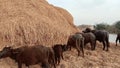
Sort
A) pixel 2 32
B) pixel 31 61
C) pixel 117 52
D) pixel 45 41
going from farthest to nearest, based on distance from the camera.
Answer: pixel 117 52 < pixel 45 41 < pixel 2 32 < pixel 31 61

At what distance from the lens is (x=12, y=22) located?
45.8ft

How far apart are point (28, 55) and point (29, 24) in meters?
2.48

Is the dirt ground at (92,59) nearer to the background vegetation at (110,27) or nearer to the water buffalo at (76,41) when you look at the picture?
the water buffalo at (76,41)

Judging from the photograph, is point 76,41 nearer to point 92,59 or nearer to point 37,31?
point 92,59

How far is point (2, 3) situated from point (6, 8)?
1.25 feet

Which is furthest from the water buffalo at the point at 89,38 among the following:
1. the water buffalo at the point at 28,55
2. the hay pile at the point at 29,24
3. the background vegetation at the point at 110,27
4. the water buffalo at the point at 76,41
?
the background vegetation at the point at 110,27

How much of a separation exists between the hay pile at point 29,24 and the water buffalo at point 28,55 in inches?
39.3

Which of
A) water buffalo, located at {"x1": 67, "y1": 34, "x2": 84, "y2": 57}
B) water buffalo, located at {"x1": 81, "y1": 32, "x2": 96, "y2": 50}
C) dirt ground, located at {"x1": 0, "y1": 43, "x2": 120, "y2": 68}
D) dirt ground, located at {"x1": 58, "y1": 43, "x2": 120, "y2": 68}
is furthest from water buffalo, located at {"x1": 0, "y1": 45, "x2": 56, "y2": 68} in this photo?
water buffalo, located at {"x1": 81, "y1": 32, "x2": 96, "y2": 50}

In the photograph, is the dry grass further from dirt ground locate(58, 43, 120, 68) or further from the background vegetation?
the background vegetation

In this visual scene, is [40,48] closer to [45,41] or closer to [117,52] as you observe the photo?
[45,41]

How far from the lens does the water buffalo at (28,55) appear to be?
478 inches

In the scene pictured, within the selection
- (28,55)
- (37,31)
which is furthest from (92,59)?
(28,55)

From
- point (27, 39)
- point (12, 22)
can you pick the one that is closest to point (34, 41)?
point (27, 39)

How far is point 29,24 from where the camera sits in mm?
14328
